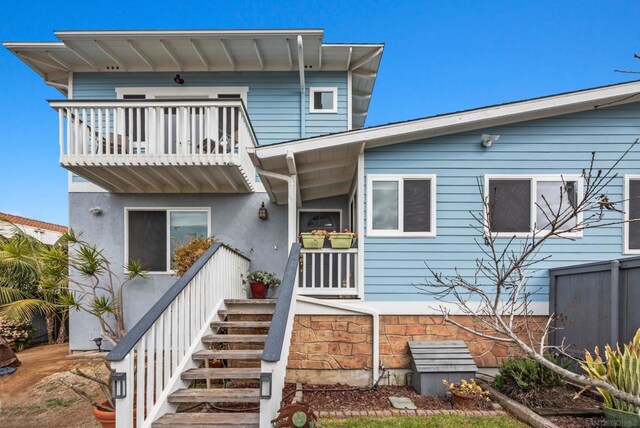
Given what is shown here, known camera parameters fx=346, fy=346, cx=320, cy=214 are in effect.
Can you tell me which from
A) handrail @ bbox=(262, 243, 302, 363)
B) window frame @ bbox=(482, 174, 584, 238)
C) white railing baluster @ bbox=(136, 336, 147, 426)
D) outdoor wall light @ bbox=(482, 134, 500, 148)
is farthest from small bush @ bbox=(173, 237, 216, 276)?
outdoor wall light @ bbox=(482, 134, 500, 148)

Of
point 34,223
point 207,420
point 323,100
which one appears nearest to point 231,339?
point 207,420

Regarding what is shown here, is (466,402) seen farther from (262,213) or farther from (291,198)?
(262,213)

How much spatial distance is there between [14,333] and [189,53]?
7.09m

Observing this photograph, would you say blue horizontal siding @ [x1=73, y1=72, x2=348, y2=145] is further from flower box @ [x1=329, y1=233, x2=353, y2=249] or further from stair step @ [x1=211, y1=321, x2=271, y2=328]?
stair step @ [x1=211, y1=321, x2=271, y2=328]

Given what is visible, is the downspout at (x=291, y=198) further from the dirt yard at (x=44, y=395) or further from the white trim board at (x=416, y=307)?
the dirt yard at (x=44, y=395)

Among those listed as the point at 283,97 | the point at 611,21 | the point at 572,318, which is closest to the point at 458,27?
the point at 611,21

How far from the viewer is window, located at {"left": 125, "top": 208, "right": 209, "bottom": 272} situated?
22.9 ft

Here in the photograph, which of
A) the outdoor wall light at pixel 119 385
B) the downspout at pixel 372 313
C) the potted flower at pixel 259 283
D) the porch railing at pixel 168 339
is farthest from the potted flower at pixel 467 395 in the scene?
the outdoor wall light at pixel 119 385

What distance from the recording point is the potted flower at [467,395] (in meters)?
4.19

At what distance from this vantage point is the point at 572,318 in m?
4.79

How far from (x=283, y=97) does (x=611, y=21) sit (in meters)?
10.4

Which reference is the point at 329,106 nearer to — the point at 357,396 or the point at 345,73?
the point at 345,73

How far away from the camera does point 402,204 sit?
17.6 feet

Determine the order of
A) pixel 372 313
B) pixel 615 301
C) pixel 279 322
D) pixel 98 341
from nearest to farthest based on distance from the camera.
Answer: pixel 279 322, pixel 615 301, pixel 372 313, pixel 98 341
